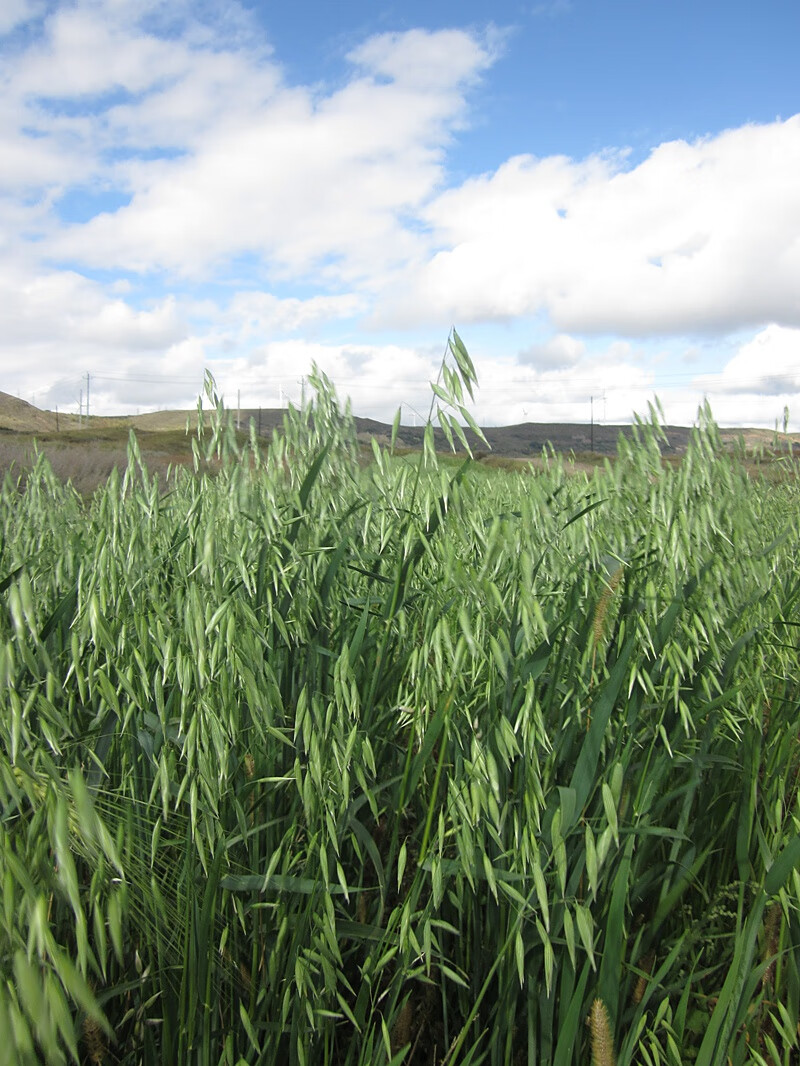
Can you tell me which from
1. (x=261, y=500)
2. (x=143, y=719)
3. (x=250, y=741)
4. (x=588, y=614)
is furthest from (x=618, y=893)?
(x=261, y=500)

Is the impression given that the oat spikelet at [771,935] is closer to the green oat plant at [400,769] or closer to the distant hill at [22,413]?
the green oat plant at [400,769]

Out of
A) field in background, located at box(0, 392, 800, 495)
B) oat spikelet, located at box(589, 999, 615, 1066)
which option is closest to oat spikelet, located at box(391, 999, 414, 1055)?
oat spikelet, located at box(589, 999, 615, 1066)

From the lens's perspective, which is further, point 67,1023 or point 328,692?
point 328,692

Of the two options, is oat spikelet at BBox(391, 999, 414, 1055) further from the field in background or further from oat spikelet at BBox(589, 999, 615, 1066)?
the field in background

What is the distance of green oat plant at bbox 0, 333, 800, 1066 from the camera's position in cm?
110

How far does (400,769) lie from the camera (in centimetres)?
142

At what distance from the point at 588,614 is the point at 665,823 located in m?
0.51

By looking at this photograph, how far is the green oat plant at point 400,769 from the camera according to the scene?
3.60ft

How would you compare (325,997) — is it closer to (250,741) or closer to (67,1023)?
(250,741)

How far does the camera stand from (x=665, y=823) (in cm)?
155

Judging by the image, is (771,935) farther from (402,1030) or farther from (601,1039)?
(402,1030)

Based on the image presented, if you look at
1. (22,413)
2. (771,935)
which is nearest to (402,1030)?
(771,935)

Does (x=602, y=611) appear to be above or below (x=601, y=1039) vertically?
above

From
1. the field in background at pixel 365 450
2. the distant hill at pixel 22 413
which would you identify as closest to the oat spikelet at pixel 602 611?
the field in background at pixel 365 450
